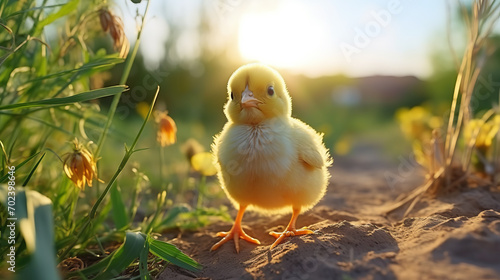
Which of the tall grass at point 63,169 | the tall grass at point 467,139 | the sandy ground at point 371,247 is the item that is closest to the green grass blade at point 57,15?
the tall grass at point 63,169

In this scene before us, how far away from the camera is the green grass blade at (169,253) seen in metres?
1.74

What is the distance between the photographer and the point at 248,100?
186 cm

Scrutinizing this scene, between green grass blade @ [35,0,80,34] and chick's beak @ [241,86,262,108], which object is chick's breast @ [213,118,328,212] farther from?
green grass blade @ [35,0,80,34]

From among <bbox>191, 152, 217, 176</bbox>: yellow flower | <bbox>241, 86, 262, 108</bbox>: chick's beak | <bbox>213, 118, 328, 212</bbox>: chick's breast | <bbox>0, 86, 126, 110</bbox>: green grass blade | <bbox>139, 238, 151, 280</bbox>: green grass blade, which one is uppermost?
<bbox>0, 86, 126, 110</bbox>: green grass blade

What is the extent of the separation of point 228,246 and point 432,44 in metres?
A: 8.25

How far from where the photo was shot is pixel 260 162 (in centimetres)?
186

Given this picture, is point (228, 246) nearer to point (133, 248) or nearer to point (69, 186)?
point (133, 248)

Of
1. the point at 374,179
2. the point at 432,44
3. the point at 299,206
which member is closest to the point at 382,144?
the point at 432,44

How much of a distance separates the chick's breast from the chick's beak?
11 centimetres

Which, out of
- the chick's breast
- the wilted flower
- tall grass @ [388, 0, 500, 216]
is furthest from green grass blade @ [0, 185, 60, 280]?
tall grass @ [388, 0, 500, 216]

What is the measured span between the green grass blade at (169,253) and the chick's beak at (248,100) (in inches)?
25.2

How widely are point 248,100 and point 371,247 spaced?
0.75 meters

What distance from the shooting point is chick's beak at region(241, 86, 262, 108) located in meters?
1.86

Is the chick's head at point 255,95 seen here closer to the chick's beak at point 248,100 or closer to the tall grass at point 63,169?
the chick's beak at point 248,100
